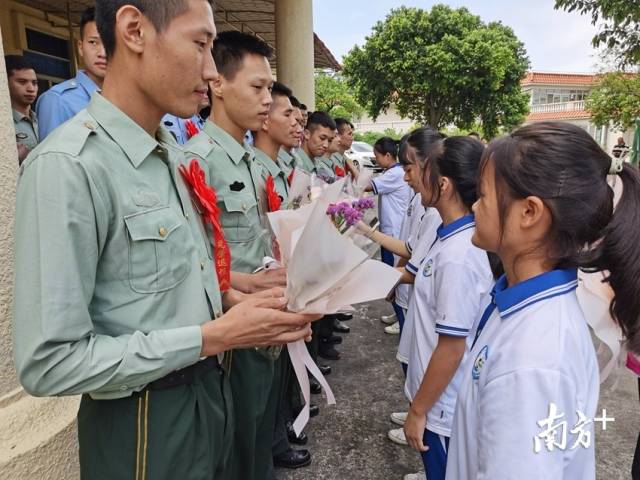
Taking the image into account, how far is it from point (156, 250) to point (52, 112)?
1.72 meters

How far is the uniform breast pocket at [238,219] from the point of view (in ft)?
6.81

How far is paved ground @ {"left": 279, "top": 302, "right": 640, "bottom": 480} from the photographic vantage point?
8.68ft

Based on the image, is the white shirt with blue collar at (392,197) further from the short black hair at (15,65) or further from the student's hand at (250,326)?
the student's hand at (250,326)

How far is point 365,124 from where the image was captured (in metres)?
44.0

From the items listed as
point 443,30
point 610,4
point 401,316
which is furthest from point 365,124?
point 401,316

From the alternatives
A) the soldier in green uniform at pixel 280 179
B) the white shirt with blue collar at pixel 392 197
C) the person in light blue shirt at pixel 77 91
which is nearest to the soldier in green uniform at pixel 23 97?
the person in light blue shirt at pixel 77 91

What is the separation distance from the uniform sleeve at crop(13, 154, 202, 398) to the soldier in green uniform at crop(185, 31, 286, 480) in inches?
32.5

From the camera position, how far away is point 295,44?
6.55 metres

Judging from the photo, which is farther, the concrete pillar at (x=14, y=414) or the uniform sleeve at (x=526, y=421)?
the concrete pillar at (x=14, y=414)

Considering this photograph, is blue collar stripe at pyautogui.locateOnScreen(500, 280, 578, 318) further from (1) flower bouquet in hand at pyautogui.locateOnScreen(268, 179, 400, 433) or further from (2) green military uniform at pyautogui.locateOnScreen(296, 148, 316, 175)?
(2) green military uniform at pyautogui.locateOnScreen(296, 148, 316, 175)

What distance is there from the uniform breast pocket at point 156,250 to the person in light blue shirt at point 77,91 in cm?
151

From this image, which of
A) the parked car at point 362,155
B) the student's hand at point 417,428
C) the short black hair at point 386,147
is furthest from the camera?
the parked car at point 362,155

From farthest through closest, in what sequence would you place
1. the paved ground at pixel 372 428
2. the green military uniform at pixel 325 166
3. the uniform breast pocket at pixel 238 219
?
the green military uniform at pixel 325 166 → the paved ground at pixel 372 428 → the uniform breast pocket at pixel 238 219

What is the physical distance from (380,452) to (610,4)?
575cm
